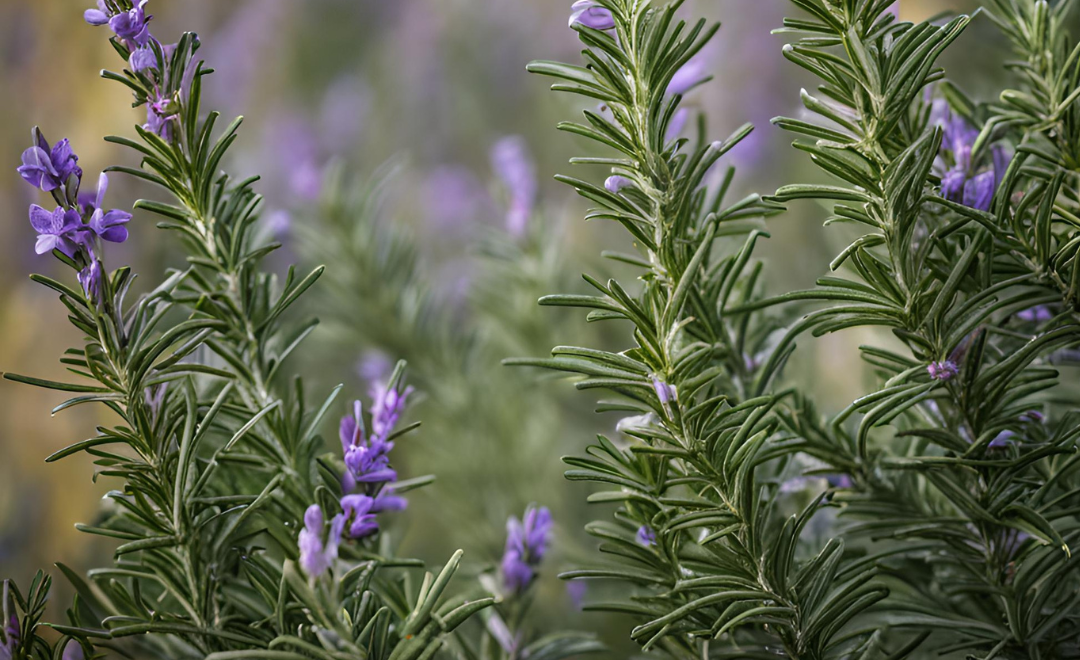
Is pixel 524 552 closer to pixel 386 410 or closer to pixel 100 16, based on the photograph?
pixel 386 410

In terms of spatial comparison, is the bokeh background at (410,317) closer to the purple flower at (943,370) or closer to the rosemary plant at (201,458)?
the rosemary plant at (201,458)

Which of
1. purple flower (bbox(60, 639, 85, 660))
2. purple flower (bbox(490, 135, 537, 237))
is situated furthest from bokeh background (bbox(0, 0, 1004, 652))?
purple flower (bbox(60, 639, 85, 660))

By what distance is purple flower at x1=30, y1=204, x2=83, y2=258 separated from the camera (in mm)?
229

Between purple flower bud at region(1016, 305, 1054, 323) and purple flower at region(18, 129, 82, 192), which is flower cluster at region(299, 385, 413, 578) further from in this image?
purple flower bud at region(1016, 305, 1054, 323)

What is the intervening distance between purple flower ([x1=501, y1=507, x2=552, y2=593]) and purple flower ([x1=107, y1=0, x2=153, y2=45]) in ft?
0.77

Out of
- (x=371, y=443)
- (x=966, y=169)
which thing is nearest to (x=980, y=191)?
(x=966, y=169)

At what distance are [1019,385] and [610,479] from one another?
15 centimetres

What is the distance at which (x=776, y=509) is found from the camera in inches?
12.2

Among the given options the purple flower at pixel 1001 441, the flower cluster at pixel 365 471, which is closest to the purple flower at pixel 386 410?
the flower cluster at pixel 365 471

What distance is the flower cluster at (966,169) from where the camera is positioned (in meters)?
0.27

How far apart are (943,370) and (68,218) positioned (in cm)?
28

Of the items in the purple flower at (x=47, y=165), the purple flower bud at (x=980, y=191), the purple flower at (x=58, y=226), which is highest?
the purple flower bud at (x=980, y=191)

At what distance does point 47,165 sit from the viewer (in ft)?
0.75

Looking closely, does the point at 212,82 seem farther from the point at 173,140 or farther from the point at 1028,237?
the point at 1028,237
